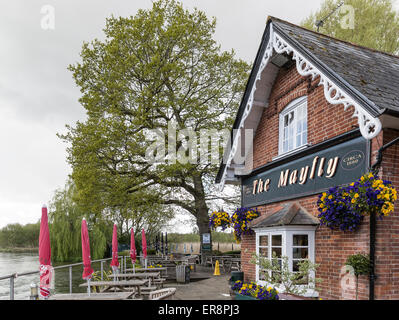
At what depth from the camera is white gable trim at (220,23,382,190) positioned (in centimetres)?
664

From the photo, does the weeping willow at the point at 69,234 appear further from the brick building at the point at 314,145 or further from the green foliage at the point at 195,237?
the green foliage at the point at 195,237

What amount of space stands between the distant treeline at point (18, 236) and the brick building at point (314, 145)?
44474 mm

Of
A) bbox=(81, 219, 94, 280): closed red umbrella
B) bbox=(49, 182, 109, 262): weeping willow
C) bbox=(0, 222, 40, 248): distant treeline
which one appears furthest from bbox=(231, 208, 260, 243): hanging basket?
bbox=(0, 222, 40, 248): distant treeline

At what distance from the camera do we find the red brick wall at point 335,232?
6.91 metres

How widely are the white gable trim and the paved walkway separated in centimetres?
356

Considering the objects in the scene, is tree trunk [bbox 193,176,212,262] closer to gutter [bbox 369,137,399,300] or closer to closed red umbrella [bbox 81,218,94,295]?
closed red umbrella [bbox 81,218,94,295]

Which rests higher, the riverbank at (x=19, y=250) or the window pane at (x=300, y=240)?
the window pane at (x=300, y=240)

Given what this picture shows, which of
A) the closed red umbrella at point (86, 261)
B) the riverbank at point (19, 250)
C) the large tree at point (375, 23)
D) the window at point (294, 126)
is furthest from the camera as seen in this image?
the riverbank at point (19, 250)

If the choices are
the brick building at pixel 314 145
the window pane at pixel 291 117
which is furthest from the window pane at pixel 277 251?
the window pane at pixel 291 117

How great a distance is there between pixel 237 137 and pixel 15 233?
1864 inches

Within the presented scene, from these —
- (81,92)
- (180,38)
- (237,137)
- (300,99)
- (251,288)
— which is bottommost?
(251,288)
